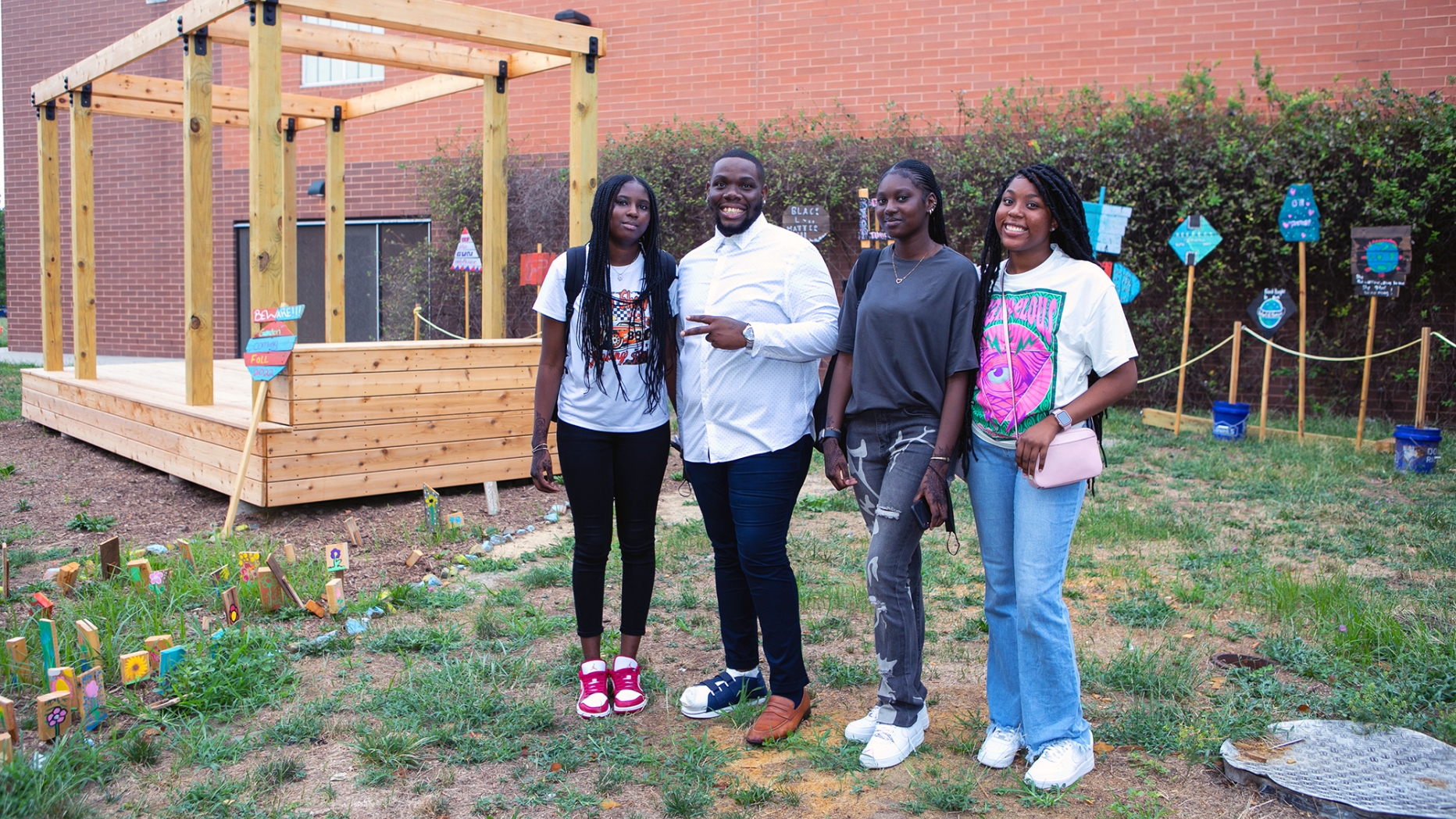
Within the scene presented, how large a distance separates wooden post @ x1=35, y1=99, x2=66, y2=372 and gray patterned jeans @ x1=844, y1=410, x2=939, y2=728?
9.64m

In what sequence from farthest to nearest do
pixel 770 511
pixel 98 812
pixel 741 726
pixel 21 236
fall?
pixel 21 236 < pixel 741 726 < pixel 770 511 < pixel 98 812

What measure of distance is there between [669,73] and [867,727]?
38.5 feet

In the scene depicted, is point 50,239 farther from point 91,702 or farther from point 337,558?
point 91,702

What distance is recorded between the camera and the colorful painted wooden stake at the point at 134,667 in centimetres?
356

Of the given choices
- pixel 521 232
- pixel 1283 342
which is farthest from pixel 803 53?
pixel 1283 342

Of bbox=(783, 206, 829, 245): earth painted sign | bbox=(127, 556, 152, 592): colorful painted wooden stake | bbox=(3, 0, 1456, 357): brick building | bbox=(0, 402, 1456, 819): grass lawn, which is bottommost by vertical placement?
bbox=(0, 402, 1456, 819): grass lawn

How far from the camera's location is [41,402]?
9.97 m

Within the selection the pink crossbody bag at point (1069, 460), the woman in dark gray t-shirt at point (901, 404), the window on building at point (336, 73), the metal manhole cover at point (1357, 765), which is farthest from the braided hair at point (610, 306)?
the window on building at point (336, 73)

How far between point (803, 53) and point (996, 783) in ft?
37.4

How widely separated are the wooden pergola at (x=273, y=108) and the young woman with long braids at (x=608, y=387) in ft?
10.6

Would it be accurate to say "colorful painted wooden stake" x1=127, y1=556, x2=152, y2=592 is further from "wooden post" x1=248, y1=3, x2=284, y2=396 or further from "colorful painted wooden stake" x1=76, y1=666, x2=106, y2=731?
"wooden post" x1=248, y1=3, x2=284, y2=396

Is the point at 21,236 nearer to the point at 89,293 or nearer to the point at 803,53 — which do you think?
the point at 89,293

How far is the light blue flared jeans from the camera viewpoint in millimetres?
2900

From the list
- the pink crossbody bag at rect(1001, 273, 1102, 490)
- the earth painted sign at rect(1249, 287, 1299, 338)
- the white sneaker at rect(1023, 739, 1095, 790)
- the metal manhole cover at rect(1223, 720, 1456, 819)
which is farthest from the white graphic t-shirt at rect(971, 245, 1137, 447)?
the earth painted sign at rect(1249, 287, 1299, 338)
